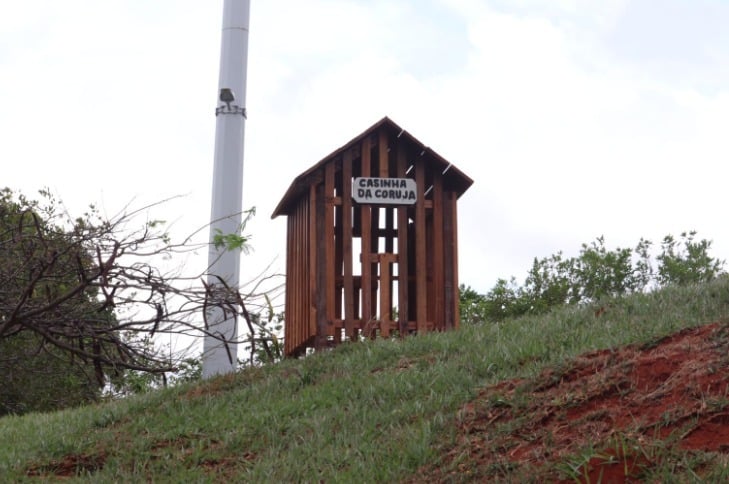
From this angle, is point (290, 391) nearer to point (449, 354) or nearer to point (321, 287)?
point (449, 354)

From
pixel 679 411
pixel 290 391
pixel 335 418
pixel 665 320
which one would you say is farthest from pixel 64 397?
pixel 679 411

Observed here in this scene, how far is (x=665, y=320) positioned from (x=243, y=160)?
6.03 metres

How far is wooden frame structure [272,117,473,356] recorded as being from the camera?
42.2 ft

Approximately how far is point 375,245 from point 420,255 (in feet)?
2.02

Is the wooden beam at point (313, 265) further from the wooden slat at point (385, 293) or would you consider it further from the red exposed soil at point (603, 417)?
the red exposed soil at point (603, 417)

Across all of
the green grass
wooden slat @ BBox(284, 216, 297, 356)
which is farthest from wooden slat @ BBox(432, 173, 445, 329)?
the green grass

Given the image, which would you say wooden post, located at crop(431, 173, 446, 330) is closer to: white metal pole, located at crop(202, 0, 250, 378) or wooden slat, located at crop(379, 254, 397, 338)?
Answer: wooden slat, located at crop(379, 254, 397, 338)

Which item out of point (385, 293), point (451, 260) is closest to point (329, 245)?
point (385, 293)

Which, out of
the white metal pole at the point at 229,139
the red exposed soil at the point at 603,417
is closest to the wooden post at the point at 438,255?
the white metal pole at the point at 229,139

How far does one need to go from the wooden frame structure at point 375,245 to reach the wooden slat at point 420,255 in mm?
13

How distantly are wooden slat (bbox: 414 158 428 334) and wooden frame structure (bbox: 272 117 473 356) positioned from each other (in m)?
0.01

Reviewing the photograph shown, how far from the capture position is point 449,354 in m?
9.91

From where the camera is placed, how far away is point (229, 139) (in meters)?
13.1

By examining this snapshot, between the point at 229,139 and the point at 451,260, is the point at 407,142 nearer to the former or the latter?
the point at 451,260
